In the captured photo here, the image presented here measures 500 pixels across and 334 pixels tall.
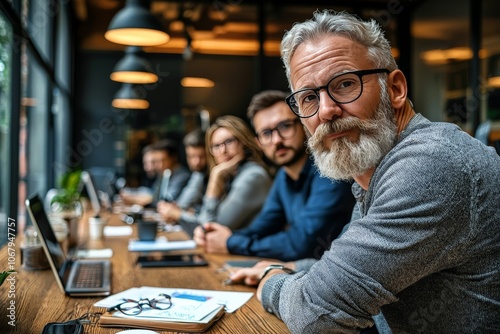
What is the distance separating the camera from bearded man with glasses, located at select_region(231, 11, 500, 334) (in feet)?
3.51

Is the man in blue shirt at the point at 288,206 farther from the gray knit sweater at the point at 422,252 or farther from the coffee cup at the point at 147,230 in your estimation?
the gray knit sweater at the point at 422,252

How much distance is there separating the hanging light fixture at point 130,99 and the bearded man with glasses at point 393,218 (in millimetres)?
5785

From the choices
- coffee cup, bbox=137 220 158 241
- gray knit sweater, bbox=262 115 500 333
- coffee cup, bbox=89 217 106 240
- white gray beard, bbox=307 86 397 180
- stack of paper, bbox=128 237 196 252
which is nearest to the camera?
gray knit sweater, bbox=262 115 500 333

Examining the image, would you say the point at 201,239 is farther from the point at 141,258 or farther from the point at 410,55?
the point at 410,55

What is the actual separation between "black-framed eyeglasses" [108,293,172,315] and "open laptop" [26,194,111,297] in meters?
0.21

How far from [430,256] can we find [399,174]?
17cm

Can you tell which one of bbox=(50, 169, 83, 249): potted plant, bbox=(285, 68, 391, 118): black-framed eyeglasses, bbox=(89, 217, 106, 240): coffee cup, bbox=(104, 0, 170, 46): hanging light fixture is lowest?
bbox=(89, 217, 106, 240): coffee cup

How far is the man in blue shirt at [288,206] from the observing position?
2309 millimetres

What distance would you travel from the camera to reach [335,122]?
1.35m

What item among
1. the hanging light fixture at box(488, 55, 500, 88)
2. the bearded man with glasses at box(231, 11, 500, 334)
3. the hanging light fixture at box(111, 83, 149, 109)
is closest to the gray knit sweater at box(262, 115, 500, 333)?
the bearded man with glasses at box(231, 11, 500, 334)

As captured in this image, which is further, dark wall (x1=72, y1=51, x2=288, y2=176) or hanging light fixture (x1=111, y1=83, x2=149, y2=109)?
dark wall (x1=72, y1=51, x2=288, y2=176)

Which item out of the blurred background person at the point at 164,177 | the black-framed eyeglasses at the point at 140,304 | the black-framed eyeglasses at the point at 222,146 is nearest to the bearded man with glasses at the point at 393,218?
the black-framed eyeglasses at the point at 140,304

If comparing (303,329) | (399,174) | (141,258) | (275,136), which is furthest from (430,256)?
(275,136)

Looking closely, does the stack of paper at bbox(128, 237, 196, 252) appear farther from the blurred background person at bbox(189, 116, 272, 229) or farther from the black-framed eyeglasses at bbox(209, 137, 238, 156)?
the black-framed eyeglasses at bbox(209, 137, 238, 156)
